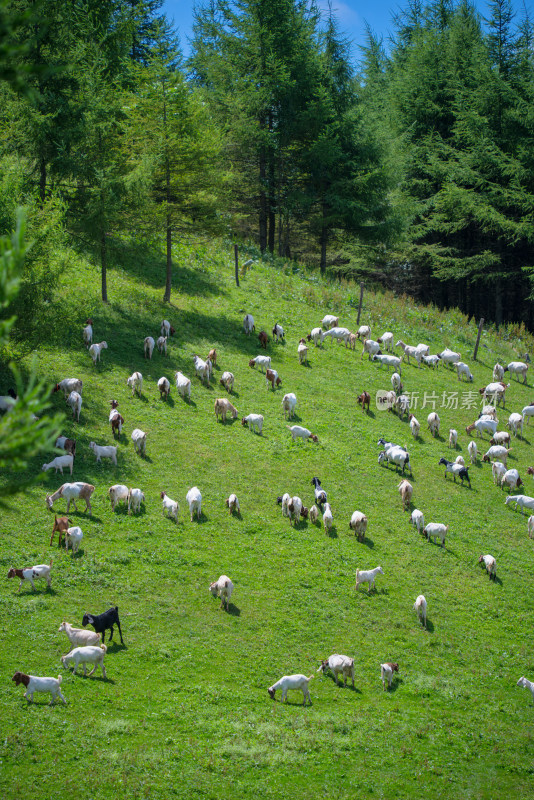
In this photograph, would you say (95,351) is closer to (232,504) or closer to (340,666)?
(232,504)

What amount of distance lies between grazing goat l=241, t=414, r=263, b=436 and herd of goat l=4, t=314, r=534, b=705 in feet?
0.12

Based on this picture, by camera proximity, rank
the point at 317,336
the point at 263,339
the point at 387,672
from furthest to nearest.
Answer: the point at 317,336 < the point at 263,339 < the point at 387,672

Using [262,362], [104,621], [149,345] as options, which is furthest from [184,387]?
[104,621]

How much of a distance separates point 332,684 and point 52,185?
879 inches

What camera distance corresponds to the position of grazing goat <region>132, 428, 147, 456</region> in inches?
803

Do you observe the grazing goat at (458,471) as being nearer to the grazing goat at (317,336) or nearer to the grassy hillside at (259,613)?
the grassy hillside at (259,613)

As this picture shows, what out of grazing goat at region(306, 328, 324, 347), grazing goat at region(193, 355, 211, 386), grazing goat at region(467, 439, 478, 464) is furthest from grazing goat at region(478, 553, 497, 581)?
grazing goat at region(306, 328, 324, 347)

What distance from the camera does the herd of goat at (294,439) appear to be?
12.9 m

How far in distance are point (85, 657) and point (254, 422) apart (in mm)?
12303

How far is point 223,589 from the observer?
49.1 ft

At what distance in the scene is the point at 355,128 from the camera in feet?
151

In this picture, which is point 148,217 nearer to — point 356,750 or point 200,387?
point 200,387

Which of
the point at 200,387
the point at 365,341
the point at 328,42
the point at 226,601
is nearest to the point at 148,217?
the point at 200,387

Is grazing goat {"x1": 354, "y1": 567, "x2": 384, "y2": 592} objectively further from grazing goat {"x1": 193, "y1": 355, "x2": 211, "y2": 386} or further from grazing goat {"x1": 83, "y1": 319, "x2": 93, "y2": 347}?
grazing goat {"x1": 83, "y1": 319, "x2": 93, "y2": 347}
